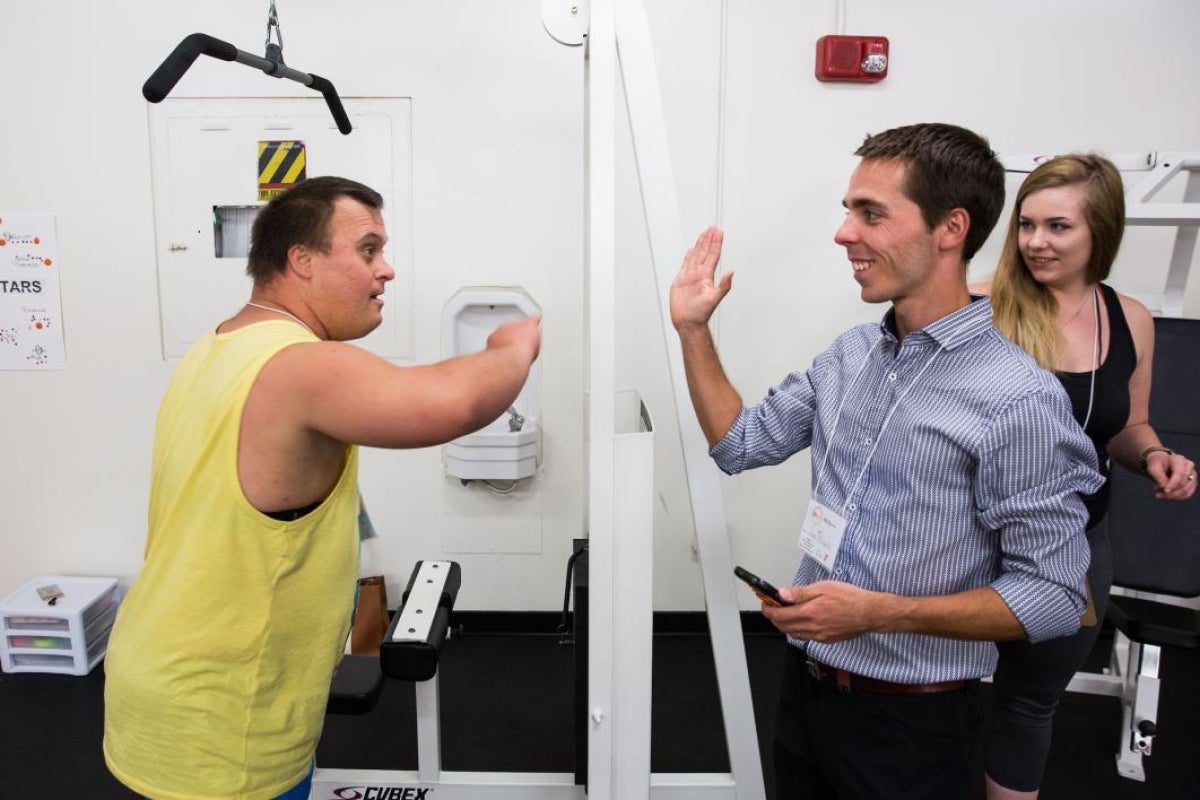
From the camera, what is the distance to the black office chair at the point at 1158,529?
6.25 feet

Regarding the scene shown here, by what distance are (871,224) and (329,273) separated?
80cm

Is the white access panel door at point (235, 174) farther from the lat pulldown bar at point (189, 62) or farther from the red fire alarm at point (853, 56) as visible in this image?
the red fire alarm at point (853, 56)

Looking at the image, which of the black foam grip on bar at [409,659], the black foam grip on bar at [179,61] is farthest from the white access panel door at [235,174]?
the black foam grip on bar at [409,659]

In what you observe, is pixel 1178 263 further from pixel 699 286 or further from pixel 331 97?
pixel 331 97

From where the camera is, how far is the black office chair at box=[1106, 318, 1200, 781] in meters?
Answer: 1.91

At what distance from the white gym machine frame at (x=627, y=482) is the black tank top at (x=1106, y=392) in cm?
72

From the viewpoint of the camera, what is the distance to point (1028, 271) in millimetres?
1430

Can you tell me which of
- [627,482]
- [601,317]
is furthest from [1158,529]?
[601,317]

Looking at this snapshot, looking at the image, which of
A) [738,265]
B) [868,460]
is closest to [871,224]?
[868,460]

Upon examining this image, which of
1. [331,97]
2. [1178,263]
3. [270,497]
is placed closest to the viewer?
[270,497]

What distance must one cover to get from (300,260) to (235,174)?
5.75ft

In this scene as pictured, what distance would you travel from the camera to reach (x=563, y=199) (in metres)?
2.48

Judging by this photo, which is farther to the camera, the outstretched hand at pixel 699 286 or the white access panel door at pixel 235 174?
the white access panel door at pixel 235 174

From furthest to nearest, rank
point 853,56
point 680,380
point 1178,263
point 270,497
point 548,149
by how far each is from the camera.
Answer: point 548,149, point 853,56, point 1178,263, point 680,380, point 270,497
